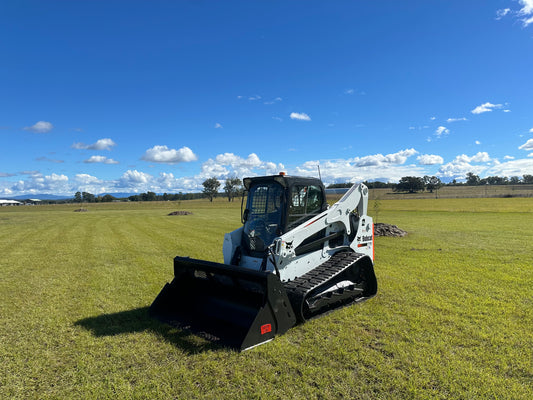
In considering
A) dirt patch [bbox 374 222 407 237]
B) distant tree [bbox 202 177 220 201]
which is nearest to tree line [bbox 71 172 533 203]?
distant tree [bbox 202 177 220 201]

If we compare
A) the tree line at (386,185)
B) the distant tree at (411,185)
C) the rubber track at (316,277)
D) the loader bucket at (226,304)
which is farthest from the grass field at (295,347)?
the distant tree at (411,185)

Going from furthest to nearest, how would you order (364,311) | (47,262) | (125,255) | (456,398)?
(125,255)
(47,262)
(364,311)
(456,398)

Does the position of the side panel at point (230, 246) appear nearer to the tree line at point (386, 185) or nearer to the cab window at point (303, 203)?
the cab window at point (303, 203)

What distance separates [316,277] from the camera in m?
5.86

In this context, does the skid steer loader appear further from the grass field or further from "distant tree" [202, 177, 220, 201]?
"distant tree" [202, 177, 220, 201]

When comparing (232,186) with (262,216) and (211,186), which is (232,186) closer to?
(211,186)

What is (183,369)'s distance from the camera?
13.9 ft

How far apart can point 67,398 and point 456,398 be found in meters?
4.44

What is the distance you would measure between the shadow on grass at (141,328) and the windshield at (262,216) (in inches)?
76.5

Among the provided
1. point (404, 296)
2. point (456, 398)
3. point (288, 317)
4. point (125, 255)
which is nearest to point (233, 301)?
point (288, 317)

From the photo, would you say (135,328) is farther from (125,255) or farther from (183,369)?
(125,255)

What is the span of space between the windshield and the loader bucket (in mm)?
956

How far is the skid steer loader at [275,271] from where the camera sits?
5.06m

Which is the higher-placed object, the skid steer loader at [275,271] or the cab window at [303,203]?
the cab window at [303,203]
